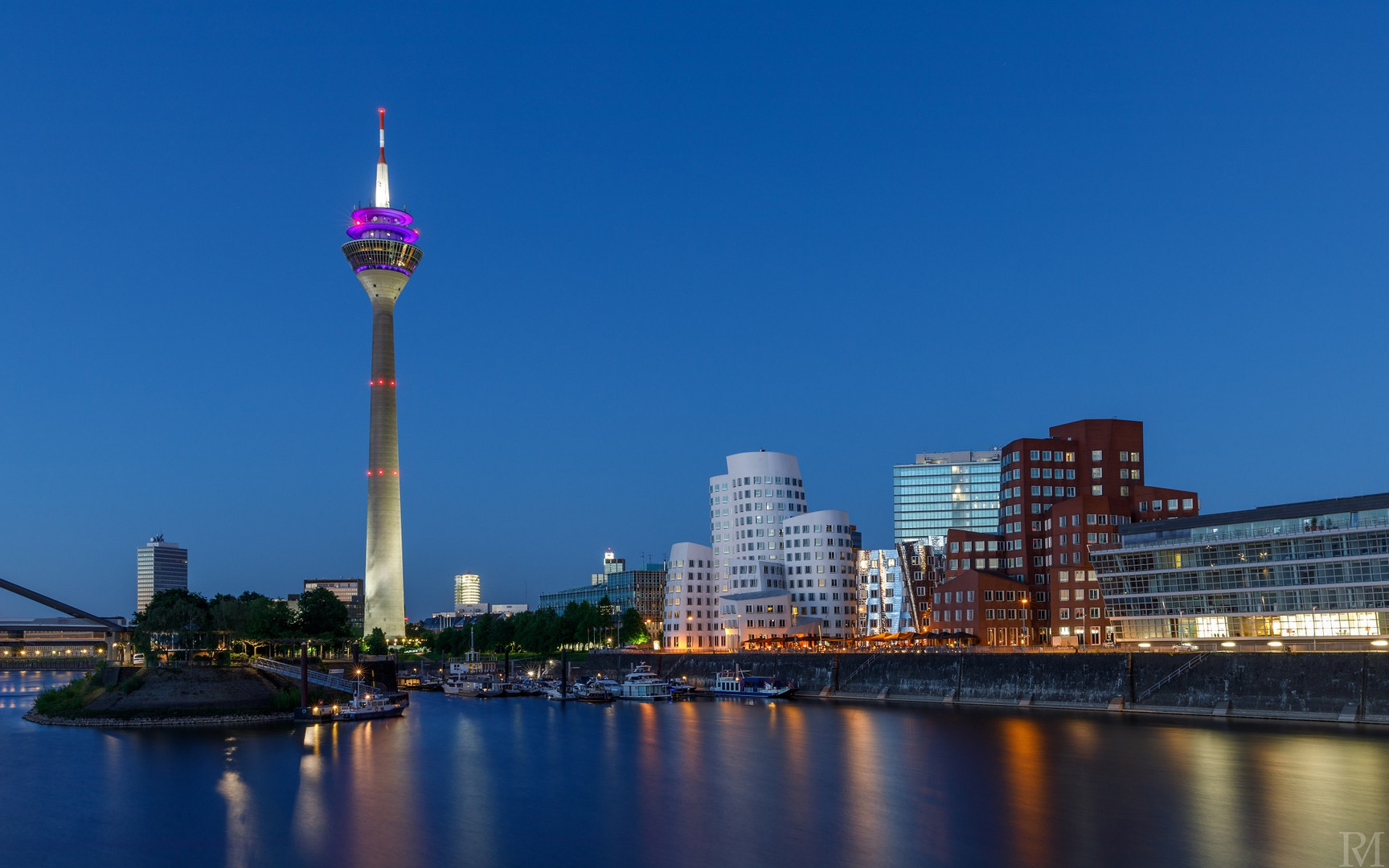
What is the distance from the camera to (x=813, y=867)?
5112 centimetres

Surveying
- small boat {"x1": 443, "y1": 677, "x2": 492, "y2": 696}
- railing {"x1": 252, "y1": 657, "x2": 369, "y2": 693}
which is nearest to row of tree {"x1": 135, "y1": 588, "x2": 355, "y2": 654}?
railing {"x1": 252, "y1": 657, "x2": 369, "y2": 693}

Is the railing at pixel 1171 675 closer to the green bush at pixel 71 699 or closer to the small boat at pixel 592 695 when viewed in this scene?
the small boat at pixel 592 695

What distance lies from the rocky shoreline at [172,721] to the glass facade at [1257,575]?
90.4 m

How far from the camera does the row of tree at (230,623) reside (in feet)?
382

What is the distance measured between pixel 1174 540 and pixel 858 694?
39.4 meters

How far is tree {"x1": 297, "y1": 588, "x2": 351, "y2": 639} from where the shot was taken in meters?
164

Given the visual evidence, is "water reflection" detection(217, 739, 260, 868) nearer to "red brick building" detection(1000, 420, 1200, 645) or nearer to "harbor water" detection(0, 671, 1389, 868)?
"harbor water" detection(0, 671, 1389, 868)

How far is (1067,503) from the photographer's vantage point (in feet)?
495

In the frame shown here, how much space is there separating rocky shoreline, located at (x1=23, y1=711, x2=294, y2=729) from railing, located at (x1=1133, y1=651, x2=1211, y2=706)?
81235mm

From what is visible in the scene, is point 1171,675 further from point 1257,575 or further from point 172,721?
point 172,721

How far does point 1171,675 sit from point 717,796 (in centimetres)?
5460

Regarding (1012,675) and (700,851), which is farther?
(1012,675)

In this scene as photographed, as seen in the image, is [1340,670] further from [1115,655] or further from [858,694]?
[858,694]

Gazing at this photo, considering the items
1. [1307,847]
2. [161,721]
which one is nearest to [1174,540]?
[1307,847]
